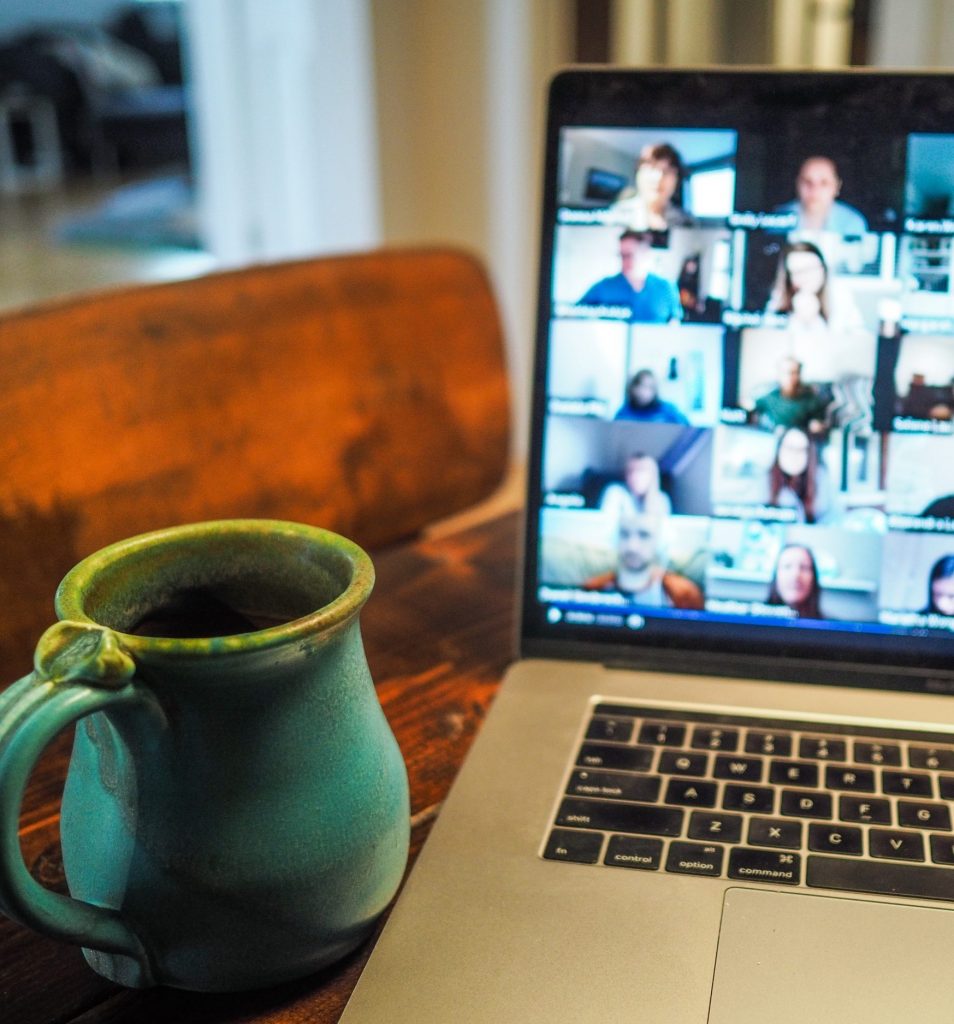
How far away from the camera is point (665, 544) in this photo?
540 millimetres

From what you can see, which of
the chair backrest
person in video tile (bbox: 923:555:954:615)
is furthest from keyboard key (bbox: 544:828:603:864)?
the chair backrest

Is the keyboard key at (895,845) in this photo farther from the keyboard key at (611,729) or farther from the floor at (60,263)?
the floor at (60,263)

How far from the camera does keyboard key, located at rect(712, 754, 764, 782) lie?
45cm

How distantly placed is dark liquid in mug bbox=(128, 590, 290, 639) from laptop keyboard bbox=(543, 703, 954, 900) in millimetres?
136

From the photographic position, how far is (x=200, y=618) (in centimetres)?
40

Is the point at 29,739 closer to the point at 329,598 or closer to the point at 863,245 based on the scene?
the point at 329,598

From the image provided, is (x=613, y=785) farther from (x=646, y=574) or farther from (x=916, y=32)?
(x=916, y=32)

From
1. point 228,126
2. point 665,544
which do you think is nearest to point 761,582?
point 665,544

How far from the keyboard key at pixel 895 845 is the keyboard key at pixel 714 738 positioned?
0.24ft

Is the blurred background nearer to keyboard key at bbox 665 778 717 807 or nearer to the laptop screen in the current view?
the laptop screen

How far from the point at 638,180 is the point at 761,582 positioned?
0.19 m

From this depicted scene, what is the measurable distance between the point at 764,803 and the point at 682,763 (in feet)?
0.13

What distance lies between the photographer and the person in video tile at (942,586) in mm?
513

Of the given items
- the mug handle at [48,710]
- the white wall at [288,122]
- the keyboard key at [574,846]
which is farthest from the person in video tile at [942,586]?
the white wall at [288,122]
